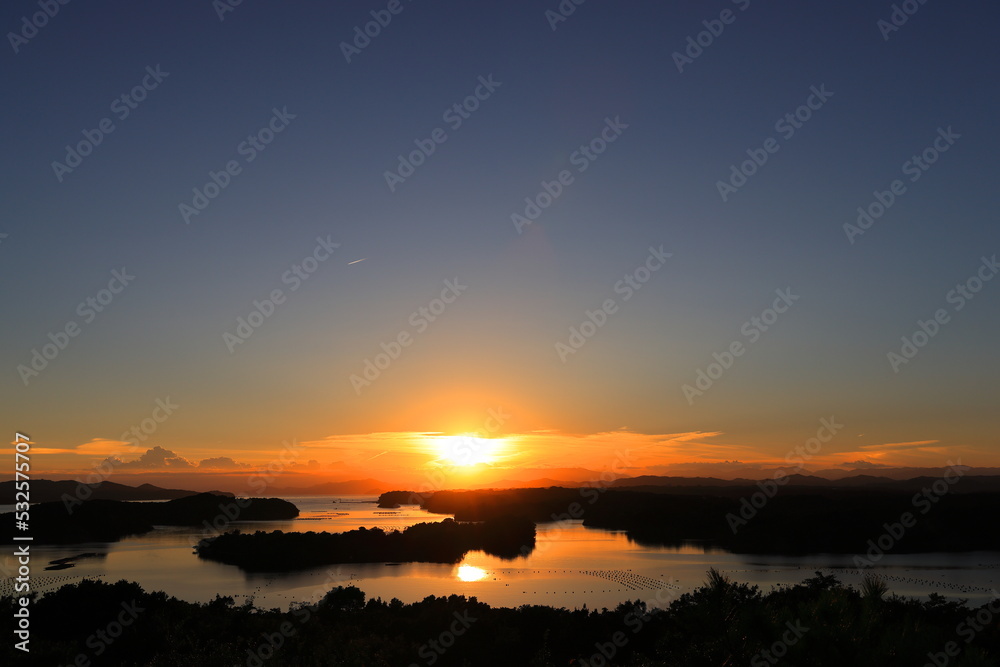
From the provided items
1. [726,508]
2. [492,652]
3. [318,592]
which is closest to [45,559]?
[318,592]

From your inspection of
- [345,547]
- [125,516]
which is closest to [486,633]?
[345,547]

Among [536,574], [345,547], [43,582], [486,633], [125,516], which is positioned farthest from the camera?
[125,516]

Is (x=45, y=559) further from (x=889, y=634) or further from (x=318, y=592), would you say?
(x=889, y=634)

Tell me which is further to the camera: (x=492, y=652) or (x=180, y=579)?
(x=180, y=579)

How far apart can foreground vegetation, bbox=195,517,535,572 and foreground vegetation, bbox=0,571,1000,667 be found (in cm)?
3415

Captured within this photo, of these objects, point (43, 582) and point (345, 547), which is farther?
point (345, 547)

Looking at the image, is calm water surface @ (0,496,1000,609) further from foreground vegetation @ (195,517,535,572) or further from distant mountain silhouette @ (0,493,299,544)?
distant mountain silhouette @ (0,493,299,544)

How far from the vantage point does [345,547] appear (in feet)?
225

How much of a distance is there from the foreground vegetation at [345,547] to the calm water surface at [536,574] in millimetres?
2574

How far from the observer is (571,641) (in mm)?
25031

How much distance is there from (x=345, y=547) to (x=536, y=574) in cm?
2163

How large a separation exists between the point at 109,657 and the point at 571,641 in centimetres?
1505

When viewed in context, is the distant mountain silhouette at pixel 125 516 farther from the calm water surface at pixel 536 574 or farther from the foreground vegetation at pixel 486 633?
the foreground vegetation at pixel 486 633

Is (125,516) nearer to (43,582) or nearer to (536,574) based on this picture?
(43,582)
